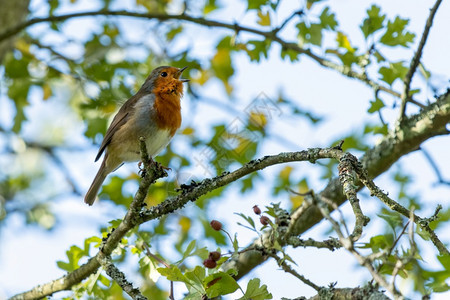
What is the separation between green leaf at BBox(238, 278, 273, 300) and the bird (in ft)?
7.30

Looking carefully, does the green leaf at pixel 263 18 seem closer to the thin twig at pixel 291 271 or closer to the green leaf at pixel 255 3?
the green leaf at pixel 255 3

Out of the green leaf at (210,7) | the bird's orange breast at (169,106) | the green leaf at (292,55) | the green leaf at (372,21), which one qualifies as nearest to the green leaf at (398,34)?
the green leaf at (372,21)

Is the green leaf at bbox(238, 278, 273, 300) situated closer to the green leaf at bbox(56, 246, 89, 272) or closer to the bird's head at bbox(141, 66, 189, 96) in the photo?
the green leaf at bbox(56, 246, 89, 272)

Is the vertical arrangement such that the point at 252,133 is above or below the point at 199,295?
above

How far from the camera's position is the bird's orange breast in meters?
5.12

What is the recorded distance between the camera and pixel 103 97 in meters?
6.51

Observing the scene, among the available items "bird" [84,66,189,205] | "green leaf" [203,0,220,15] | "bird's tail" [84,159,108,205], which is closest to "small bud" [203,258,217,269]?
"bird" [84,66,189,205]

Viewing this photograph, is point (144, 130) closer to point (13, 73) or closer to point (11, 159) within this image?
point (13, 73)

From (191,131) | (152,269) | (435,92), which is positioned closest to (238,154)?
(191,131)

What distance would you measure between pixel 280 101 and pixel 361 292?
4115 mm

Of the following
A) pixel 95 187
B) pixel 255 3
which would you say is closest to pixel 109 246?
pixel 95 187

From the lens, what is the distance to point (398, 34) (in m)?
4.76

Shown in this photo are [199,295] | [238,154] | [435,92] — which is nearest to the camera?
[199,295]

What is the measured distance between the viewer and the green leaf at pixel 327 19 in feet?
16.7
